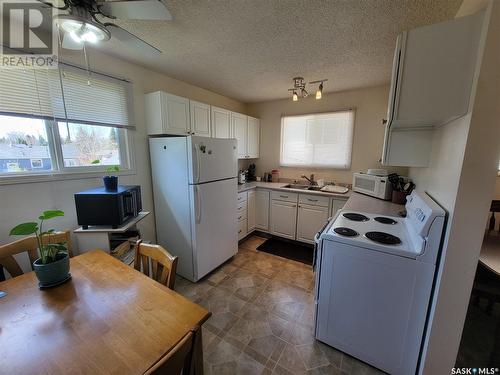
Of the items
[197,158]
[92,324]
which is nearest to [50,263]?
[92,324]

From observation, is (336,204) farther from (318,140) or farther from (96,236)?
(96,236)

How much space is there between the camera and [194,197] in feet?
6.97

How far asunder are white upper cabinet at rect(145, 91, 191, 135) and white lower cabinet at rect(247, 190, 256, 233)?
142 centimetres

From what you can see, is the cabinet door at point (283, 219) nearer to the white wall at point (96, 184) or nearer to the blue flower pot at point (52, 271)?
the white wall at point (96, 184)

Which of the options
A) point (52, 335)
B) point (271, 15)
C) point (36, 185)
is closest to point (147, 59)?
point (271, 15)

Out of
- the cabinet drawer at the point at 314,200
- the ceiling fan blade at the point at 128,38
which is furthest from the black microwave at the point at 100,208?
the cabinet drawer at the point at 314,200

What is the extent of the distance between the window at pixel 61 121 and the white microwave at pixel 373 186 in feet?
9.72

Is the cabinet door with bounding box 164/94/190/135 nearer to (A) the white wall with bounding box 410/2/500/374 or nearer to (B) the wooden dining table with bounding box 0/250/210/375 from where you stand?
(B) the wooden dining table with bounding box 0/250/210/375

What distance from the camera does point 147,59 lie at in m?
2.10

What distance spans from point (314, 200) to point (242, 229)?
→ 1.18 m

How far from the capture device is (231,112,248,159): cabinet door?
328 cm

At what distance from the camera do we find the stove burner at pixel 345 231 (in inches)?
56.3

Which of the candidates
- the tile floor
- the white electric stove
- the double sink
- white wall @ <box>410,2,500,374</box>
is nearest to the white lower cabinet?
the double sink

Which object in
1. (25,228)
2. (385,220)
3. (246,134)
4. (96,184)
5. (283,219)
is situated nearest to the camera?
(25,228)
